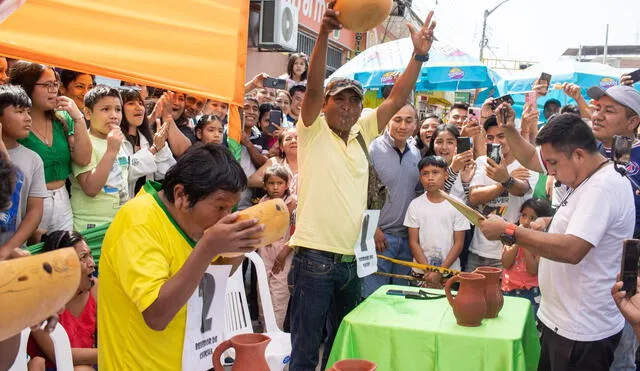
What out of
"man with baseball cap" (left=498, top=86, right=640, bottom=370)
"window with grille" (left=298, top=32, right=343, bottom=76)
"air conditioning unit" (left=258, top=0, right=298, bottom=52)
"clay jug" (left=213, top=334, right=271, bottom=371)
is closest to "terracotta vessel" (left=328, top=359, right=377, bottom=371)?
"clay jug" (left=213, top=334, right=271, bottom=371)

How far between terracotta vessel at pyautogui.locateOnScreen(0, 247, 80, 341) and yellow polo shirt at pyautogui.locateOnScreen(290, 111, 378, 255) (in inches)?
77.7

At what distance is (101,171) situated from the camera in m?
3.50

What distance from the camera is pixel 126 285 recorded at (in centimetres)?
182

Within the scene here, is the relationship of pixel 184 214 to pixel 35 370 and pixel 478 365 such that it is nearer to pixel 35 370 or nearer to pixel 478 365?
pixel 35 370

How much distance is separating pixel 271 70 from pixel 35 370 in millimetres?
9909

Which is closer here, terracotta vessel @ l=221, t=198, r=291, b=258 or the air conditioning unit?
terracotta vessel @ l=221, t=198, r=291, b=258

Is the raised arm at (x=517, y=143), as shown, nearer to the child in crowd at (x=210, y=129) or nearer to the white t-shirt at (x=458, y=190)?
the white t-shirt at (x=458, y=190)

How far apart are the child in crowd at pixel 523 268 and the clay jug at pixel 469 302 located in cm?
152

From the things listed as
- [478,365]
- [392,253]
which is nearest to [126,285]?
[478,365]

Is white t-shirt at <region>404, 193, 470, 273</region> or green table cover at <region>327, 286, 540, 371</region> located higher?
white t-shirt at <region>404, 193, 470, 273</region>

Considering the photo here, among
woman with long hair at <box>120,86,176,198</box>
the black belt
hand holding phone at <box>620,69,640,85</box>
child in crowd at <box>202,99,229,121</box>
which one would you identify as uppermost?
hand holding phone at <box>620,69,640,85</box>

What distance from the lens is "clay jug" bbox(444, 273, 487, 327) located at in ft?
9.06

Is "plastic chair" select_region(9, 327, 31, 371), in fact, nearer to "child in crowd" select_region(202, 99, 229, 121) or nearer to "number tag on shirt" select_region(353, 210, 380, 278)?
"number tag on shirt" select_region(353, 210, 380, 278)

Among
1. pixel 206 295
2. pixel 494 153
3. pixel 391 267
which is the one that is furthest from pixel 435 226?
pixel 206 295
